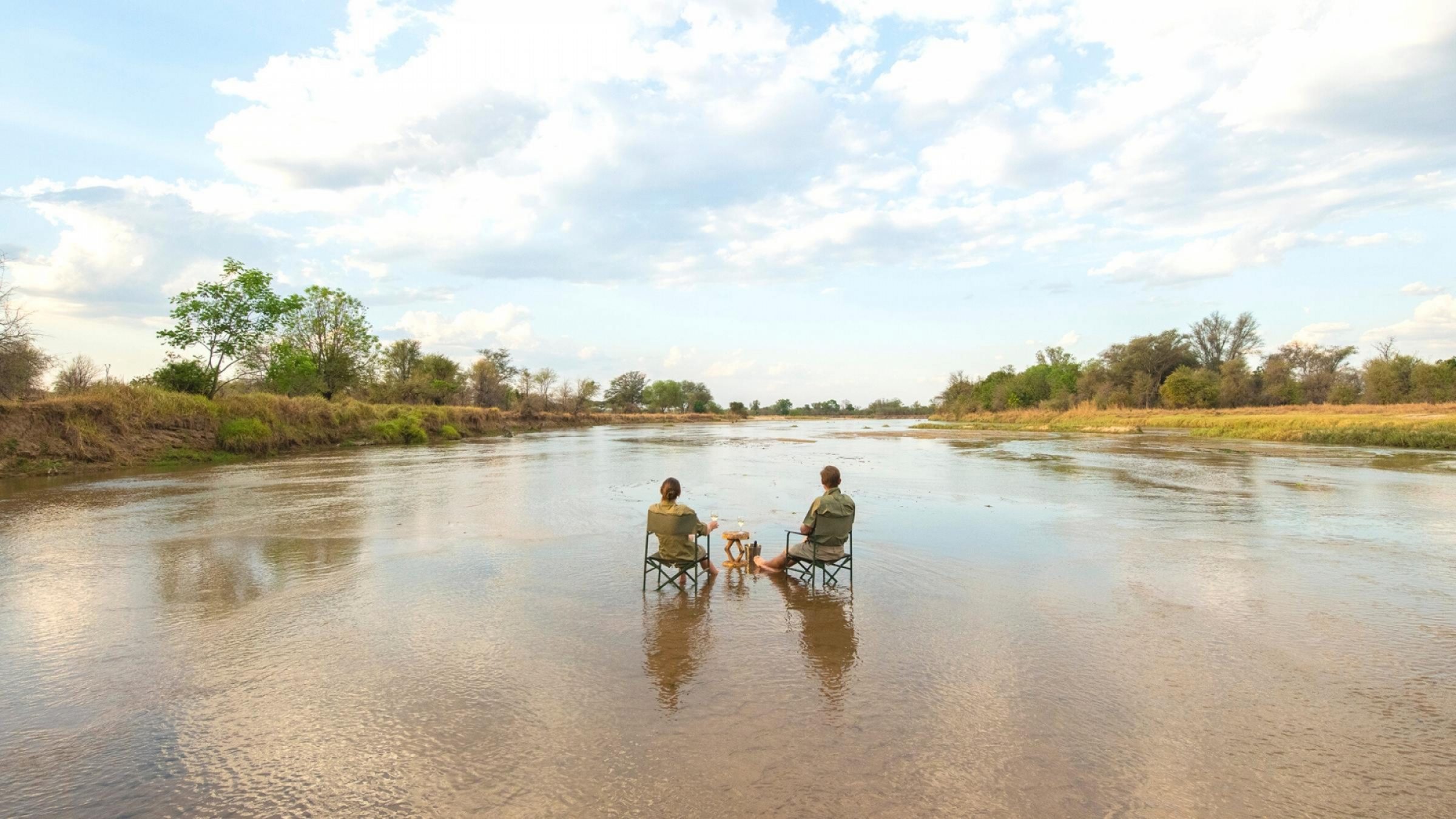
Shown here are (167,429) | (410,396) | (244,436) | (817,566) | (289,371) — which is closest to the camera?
(817,566)

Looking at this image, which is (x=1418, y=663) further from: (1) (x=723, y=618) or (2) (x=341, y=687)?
(2) (x=341, y=687)

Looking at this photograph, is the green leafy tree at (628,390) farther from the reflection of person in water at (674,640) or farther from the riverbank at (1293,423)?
the reflection of person in water at (674,640)

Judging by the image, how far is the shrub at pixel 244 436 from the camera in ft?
82.5

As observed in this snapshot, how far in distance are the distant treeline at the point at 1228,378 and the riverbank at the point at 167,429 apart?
72.6m

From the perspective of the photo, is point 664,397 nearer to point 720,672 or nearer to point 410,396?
point 410,396

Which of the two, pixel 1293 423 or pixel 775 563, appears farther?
pixel 1293 423

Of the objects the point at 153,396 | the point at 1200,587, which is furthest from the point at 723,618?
the point at 153,396

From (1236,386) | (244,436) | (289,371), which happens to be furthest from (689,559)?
(1236,386)

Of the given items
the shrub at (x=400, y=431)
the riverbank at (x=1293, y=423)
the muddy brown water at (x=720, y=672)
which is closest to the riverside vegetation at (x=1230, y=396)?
the riverbank at (x=1293, y=423)

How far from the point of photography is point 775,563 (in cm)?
814

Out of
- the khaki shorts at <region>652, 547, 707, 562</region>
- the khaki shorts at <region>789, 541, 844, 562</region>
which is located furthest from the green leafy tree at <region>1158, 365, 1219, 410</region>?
the khaki shorts at <region>652, 547, 707, 562</region>

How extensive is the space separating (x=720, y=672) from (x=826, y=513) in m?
2.68

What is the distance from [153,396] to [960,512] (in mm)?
26270

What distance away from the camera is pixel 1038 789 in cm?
357
